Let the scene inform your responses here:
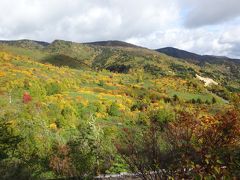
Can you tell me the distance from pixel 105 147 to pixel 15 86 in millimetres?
43117

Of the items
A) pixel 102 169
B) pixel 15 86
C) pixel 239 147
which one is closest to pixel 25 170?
pixel 102 169

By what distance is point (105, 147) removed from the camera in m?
19.8

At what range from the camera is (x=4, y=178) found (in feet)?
59.6

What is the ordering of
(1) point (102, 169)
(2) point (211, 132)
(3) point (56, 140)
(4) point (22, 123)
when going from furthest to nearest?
(4) point (22, 123)
(3) point (56, 140)
(1) point (102, 169)
(2) point (211, 132)

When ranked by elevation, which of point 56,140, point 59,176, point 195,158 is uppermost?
point 195,158

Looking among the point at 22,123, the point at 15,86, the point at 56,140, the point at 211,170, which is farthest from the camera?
the point at 15,86

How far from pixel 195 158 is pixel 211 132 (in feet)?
4.33

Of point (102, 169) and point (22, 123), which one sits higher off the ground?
point (22, 123)

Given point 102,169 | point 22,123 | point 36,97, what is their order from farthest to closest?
1. point 36,97
2. point 22,123
3. point 102,169

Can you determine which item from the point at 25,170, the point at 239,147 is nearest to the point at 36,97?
the point at 25,170

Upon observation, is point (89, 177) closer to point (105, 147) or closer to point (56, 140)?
point (105, 147)

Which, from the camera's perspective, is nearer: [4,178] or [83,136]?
[4,178]

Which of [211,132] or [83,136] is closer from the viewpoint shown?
[211,132]

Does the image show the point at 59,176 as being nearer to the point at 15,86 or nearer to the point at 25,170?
the point at 25,170
